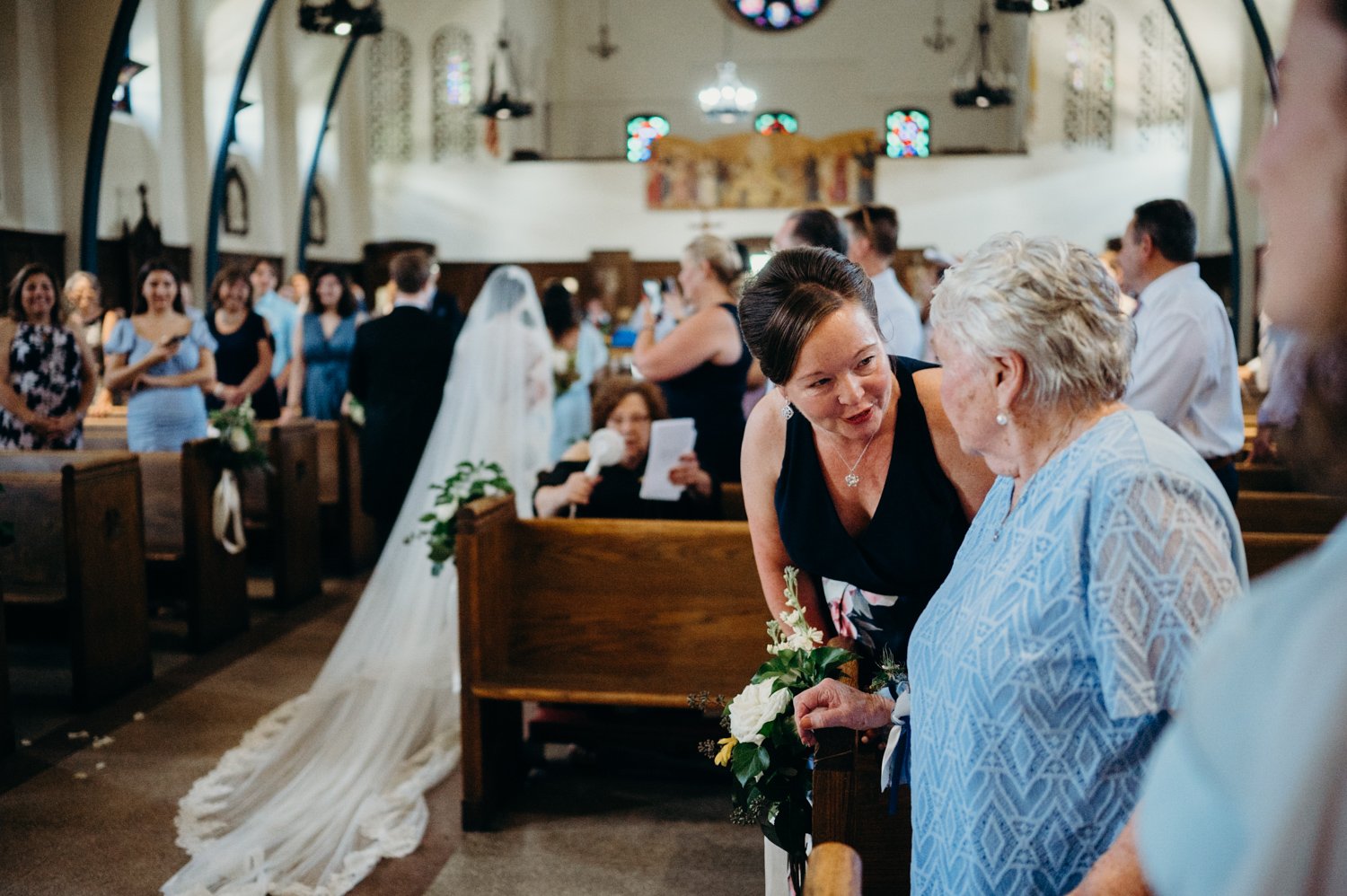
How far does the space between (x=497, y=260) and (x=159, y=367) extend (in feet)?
43.5

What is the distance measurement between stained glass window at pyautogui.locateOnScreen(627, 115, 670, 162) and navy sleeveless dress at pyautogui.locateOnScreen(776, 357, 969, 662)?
57.9ft

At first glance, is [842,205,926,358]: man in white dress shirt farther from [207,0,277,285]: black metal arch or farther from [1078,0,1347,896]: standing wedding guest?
[207,0,277,285]: black metal arch

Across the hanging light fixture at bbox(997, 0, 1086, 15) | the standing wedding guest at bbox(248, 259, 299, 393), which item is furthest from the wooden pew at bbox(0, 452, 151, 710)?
the hanging light fixture at bbox(997, 0, 1086, 15)

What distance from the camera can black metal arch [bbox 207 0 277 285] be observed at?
1296 centimetres

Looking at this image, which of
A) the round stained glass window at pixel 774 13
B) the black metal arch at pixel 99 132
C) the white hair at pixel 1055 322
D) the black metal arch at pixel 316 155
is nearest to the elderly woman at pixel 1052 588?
the white hair at pixel 1055 322

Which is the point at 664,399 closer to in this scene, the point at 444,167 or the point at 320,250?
the point at 320,250

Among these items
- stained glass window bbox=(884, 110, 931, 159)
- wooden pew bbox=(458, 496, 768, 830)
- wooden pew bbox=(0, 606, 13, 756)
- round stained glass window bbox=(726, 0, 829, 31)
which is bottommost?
wooden pew bbox=(0, 606, 13, 756)

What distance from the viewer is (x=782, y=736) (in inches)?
81.7

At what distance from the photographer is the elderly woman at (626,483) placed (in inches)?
158

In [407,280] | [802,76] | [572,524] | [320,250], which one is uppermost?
[802,76]

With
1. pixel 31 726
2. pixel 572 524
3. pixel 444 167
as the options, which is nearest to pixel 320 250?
pixel 444 167

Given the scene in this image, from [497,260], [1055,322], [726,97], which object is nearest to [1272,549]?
[1055,322]

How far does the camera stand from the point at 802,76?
19.1 meters

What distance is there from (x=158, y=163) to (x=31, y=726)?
32.7 feet
